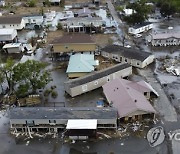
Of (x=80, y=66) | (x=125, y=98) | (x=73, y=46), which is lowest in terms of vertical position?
(x=125, y=98)

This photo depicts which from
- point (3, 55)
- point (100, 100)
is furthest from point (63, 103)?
point (3, 55)

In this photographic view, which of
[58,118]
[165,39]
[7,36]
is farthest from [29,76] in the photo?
[165,39]

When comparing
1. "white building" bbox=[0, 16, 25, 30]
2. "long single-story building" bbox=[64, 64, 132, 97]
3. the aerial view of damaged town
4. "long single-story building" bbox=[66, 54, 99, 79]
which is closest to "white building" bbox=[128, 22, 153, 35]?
the aerial view of damaged town

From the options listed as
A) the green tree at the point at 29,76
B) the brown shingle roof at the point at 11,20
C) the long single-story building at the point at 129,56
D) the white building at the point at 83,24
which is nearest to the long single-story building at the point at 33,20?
the brown shingle roof at the point at 11,20

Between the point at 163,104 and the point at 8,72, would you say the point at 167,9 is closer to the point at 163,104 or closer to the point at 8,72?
the point at 163,104

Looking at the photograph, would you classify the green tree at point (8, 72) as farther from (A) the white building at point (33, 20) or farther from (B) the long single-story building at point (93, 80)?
(A) the white building at point (33, 20)

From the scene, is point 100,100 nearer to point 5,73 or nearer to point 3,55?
point 5,73
